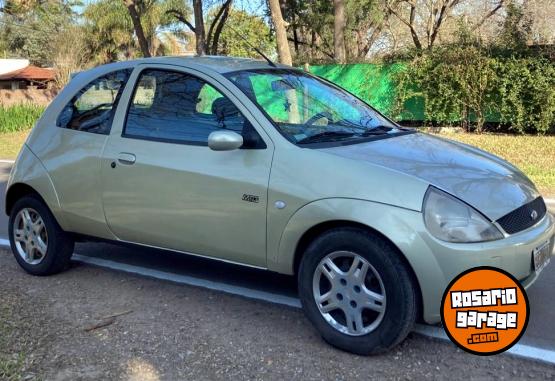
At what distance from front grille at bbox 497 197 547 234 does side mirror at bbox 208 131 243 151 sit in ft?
5.45

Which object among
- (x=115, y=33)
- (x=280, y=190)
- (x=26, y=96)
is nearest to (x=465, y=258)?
(x=280, y=190)

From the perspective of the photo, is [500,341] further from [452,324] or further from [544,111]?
[544,111]

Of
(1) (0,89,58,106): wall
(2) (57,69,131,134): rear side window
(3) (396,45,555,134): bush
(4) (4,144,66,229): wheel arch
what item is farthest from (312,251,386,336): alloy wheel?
(1) (0,89,58,106): wall

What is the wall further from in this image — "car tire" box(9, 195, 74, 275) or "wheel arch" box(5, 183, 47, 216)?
"car tire" box(9, 195, 74, 275)

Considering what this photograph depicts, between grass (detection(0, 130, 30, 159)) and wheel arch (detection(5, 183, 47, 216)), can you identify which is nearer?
wheel arch (detection(5, 183, 47, 216))

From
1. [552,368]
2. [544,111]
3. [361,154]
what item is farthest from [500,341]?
[544,111]

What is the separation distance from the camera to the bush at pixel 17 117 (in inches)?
858

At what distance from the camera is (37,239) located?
5.20 metres

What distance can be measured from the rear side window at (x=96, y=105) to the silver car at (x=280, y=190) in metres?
0.01

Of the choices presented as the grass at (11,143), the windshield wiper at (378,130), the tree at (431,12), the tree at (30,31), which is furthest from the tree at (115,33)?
the windshield wiper at (378,130)

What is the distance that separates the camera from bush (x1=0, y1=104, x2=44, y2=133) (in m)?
21.8

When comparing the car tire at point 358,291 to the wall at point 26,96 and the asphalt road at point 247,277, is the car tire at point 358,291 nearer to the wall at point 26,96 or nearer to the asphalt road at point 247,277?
Answer: the asphalt road at point 247,277

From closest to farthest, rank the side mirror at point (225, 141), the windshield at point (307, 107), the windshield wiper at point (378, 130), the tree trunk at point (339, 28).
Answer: the side mirror at point (225, 141)
the windshield at point (307, 107)
the windshield wiper at point (378, 130)
the tree trunk at point (339, 28)

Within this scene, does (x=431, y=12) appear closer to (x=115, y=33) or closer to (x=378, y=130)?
(x=378, y=130)
